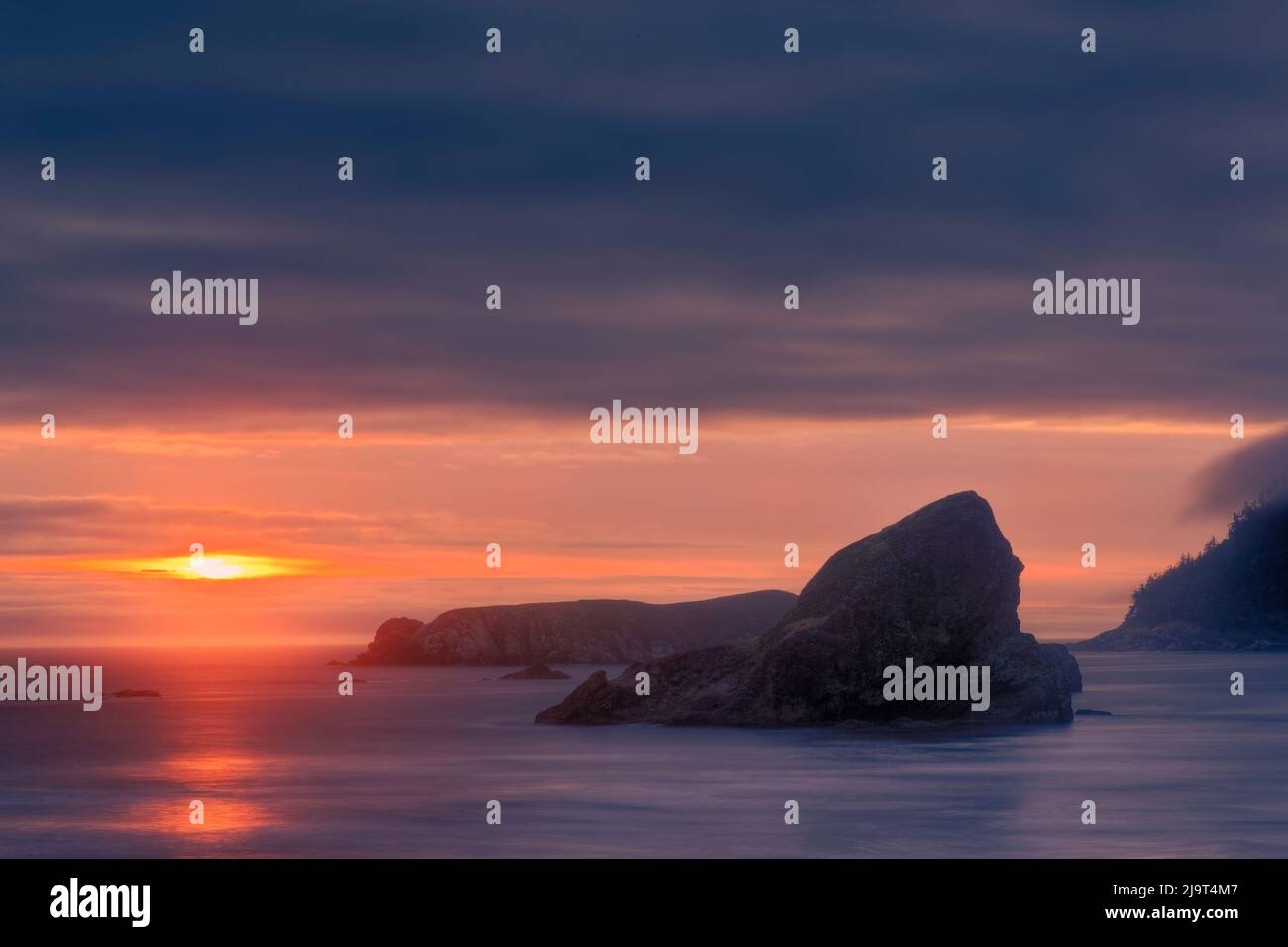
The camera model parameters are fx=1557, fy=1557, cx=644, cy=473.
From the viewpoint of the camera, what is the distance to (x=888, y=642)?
76.4m

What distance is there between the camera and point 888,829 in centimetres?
4906

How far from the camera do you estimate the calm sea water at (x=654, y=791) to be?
4716 cm

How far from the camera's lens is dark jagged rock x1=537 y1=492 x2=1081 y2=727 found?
76688 mm

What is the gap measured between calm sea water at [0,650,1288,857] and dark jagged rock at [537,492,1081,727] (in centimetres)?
192

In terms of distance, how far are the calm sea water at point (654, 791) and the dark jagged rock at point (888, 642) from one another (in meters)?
1.92
